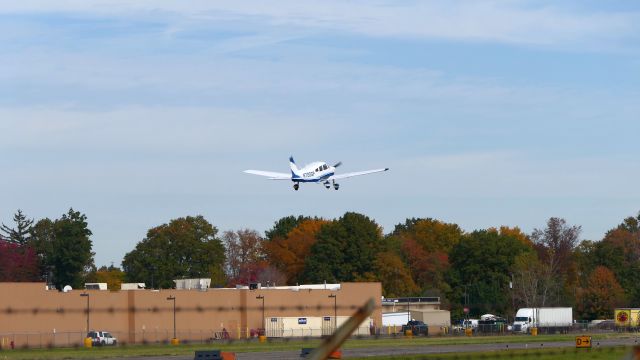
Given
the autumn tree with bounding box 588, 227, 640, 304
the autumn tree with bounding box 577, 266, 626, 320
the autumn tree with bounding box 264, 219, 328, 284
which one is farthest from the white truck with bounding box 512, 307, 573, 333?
the autumn tree with bounding box 264, 219, 328, 284

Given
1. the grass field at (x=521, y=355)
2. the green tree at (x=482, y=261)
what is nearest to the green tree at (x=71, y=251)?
the green tree at (x=482, y=261)

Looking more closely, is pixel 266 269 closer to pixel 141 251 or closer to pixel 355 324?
pixel 141 251

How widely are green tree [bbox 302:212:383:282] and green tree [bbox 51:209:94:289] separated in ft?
105

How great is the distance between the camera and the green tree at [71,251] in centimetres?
16400

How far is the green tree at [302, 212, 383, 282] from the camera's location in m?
174

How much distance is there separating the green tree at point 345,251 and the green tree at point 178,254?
14063mm

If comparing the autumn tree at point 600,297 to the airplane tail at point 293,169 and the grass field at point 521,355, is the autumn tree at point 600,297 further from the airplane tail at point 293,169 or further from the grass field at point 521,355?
the grass field at point 521,355

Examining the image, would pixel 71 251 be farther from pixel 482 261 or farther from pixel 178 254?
pixel 482 261

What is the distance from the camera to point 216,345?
75.8m

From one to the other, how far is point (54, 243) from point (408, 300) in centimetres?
5623

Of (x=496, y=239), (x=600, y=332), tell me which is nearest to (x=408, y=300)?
(x=496, y=239)

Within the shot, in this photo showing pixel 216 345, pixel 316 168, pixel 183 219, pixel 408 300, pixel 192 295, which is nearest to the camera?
pixel 192 295

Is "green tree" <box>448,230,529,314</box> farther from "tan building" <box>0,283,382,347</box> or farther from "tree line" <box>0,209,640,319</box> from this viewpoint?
"tan building" <box>0,283,382,347</box>

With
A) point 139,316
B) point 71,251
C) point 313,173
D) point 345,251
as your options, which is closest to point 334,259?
point 345,251
